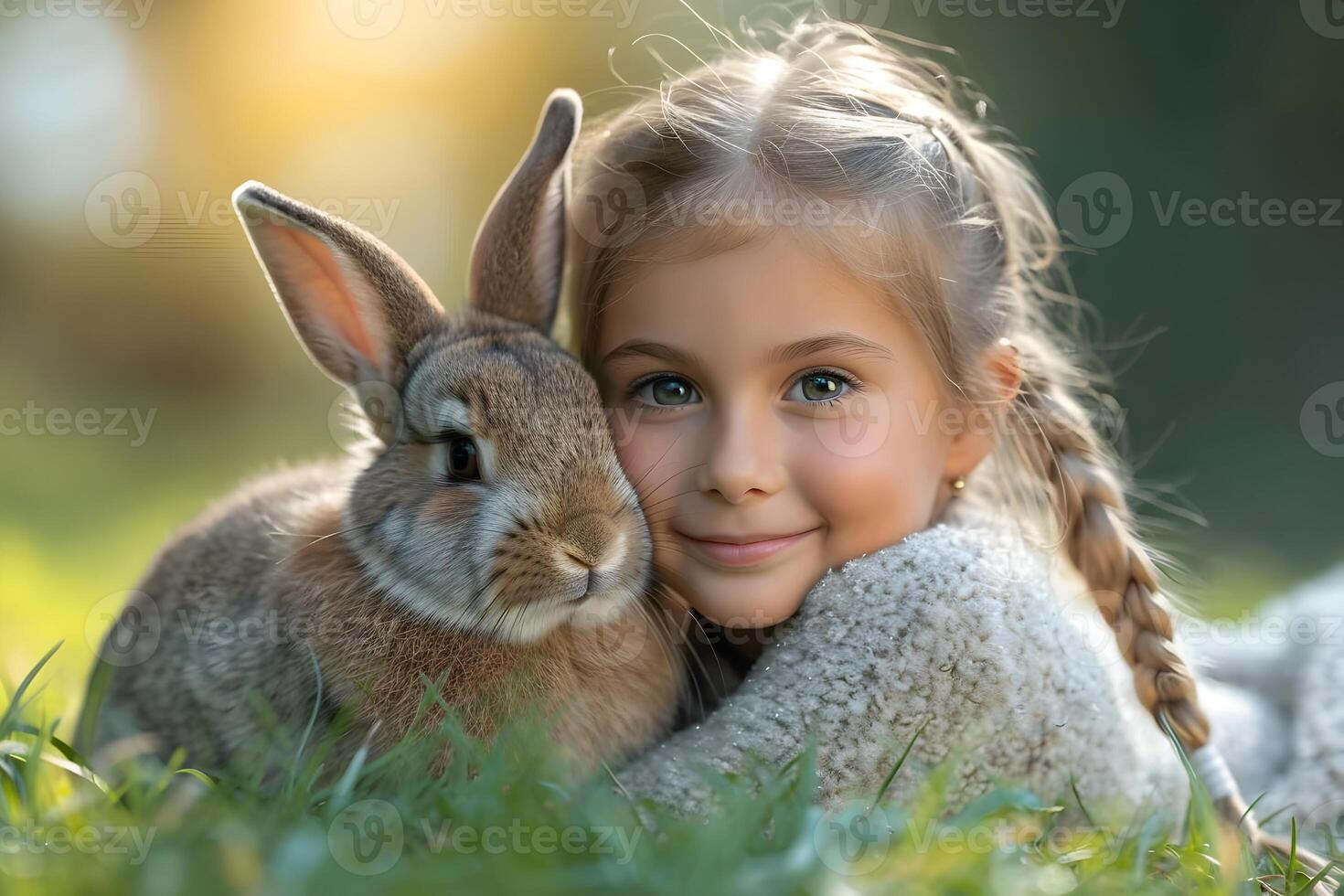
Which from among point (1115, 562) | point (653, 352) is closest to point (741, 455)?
point (653, 352)

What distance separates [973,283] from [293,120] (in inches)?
196

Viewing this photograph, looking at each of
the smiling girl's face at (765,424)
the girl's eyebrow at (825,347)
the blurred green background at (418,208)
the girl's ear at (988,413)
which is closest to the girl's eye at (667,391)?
the smiling girl's face at (765,424)

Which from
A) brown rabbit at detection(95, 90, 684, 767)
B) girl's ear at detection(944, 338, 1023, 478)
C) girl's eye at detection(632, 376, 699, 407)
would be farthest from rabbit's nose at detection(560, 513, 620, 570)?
girl's ear at detection(944, 338, 1023, 478)

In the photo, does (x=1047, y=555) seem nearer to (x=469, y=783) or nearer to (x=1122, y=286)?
(x=469, y=783)

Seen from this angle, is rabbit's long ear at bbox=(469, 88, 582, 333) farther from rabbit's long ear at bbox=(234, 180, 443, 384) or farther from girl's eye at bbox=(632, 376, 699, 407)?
girl's eye at bbox=(632, 376, 699, 407)

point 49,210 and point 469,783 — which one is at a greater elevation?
point 49,210

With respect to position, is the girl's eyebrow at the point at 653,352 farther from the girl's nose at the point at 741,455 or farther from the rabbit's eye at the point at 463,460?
the rabbit's eye at the point at 463,460

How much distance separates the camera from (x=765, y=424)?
7.55 feet

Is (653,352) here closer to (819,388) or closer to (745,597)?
(819,388)

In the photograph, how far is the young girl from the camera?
7.00ft

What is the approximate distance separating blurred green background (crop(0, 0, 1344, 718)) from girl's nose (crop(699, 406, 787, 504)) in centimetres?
194

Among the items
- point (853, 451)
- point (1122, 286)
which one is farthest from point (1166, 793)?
point (1122, 286)

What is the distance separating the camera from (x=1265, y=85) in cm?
501

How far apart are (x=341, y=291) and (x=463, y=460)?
0.52 metres
